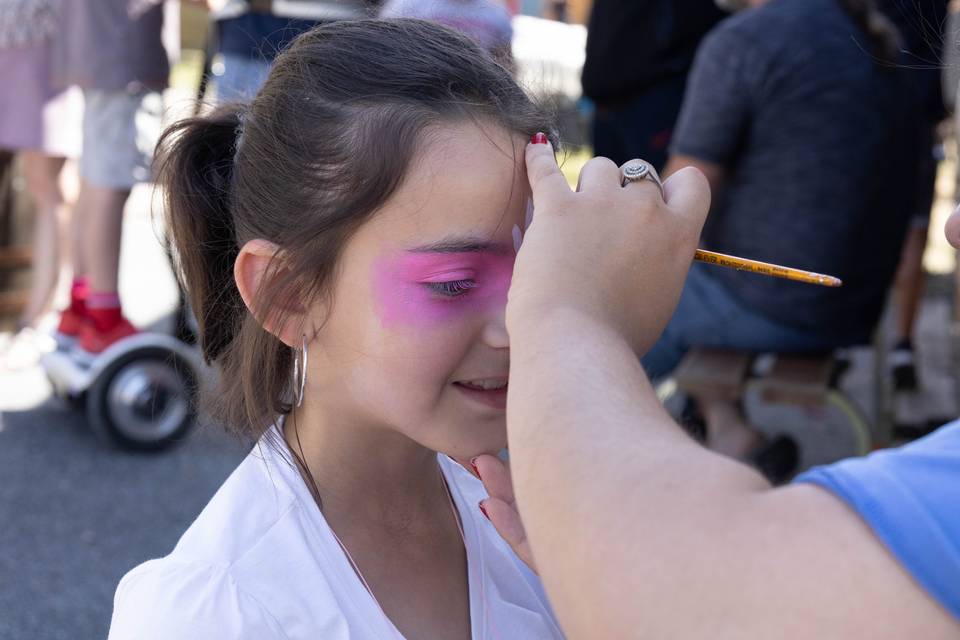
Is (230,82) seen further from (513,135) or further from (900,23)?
(513,135)

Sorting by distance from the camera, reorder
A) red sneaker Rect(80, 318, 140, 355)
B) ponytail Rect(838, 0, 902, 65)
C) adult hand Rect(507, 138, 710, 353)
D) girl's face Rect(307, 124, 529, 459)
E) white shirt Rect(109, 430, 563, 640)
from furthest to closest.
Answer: red sneaker Rect(80, 318, 140, 355) < ponytail Rect(838, 0, 902, 65) < girl's face Rect(307, 124, 529, 459) < white shirt Rect(109, 430, 563, 640) < adult hand Rect(507, 138, 710, 353)

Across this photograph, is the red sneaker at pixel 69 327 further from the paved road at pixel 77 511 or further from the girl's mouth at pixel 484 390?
the girl's mouth at pixel 484 390

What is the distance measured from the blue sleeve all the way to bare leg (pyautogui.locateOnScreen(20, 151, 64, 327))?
385 centimetres

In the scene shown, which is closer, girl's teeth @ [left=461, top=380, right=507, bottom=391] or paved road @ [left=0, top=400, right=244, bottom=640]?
girl's teeth @ [left=461, top=380, right=507, bottom=391]

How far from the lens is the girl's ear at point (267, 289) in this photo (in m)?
1.40

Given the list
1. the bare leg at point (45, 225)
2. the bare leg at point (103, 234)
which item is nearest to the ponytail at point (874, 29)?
the bare leg at point (103, 234)

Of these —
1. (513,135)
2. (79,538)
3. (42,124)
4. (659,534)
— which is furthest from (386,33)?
(42,124)

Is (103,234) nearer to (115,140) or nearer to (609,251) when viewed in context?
(115,140)

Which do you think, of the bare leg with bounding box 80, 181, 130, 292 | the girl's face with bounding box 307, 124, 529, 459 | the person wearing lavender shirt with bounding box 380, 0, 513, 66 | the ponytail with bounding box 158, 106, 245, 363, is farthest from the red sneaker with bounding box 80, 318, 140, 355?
the girl's face with bounding box 307, 124, 529, 459

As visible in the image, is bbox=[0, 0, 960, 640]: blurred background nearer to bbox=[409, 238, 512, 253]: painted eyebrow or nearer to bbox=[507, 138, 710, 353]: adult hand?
bbox=[409, 238, 512, 253]: painted eyebrow

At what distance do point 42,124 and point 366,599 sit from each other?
10.6ft

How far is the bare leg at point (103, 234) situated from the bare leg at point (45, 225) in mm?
532

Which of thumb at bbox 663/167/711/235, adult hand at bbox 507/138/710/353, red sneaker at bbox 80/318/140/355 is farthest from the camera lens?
red sneaker at bbox 80/318/140/355

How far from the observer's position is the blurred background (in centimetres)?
309
